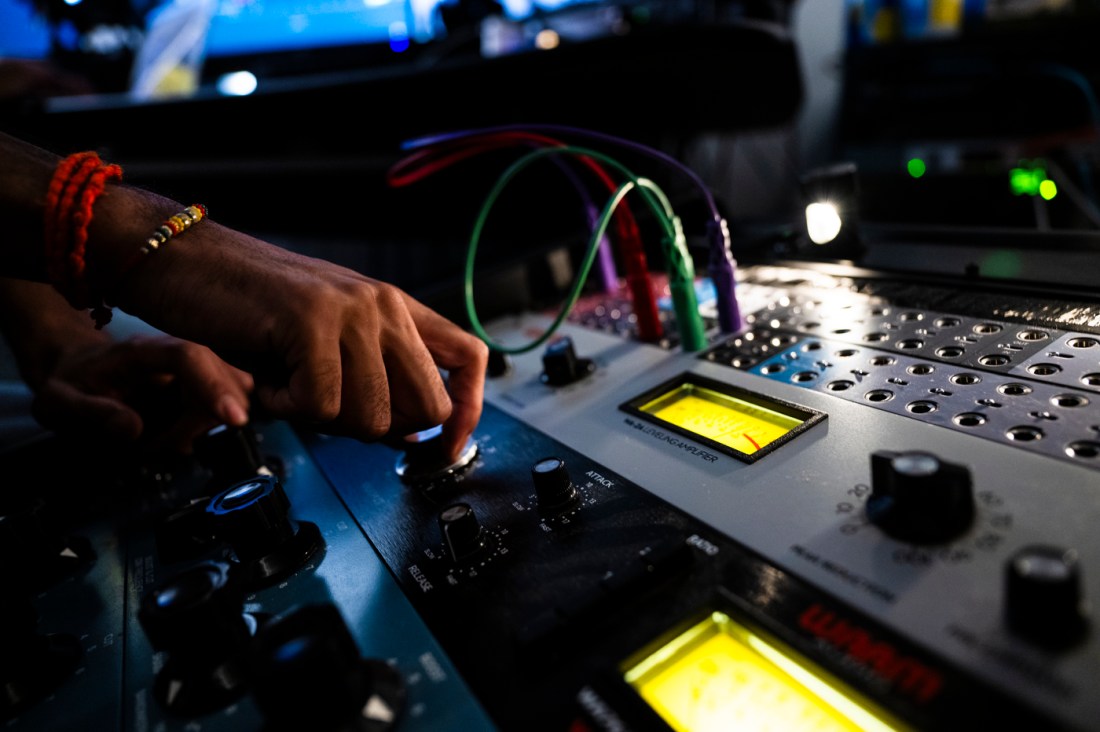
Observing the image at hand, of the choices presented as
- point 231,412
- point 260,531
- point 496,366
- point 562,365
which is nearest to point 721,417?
point 562,365

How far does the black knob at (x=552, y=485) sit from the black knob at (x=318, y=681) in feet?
0.67

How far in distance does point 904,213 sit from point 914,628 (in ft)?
3.38

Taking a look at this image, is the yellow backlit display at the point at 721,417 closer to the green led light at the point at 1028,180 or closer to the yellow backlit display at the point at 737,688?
the yellow backlit display at the point at 737,688

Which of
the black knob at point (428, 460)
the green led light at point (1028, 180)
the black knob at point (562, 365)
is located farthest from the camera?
the green led light at point (1028, 180)

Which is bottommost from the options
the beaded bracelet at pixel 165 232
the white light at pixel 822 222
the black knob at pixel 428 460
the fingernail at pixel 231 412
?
the black knob at pixel 428 460

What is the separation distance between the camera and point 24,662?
0.56m

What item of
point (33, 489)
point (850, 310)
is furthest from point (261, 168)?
point (850, 310)

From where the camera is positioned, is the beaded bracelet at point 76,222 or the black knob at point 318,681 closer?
the black knob at point 318,681

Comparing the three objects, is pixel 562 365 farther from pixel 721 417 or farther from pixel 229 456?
pixel 229 456

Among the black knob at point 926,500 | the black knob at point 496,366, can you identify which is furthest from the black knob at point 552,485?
the black knob at point 496,366

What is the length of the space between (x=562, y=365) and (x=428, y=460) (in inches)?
8.2

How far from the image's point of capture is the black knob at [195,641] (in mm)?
488

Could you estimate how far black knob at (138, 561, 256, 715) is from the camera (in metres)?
0.49

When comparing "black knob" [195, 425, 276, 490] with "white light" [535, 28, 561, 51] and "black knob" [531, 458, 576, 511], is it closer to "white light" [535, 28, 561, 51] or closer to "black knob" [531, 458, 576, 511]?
"black knob" [531, 458, 576, 511]
